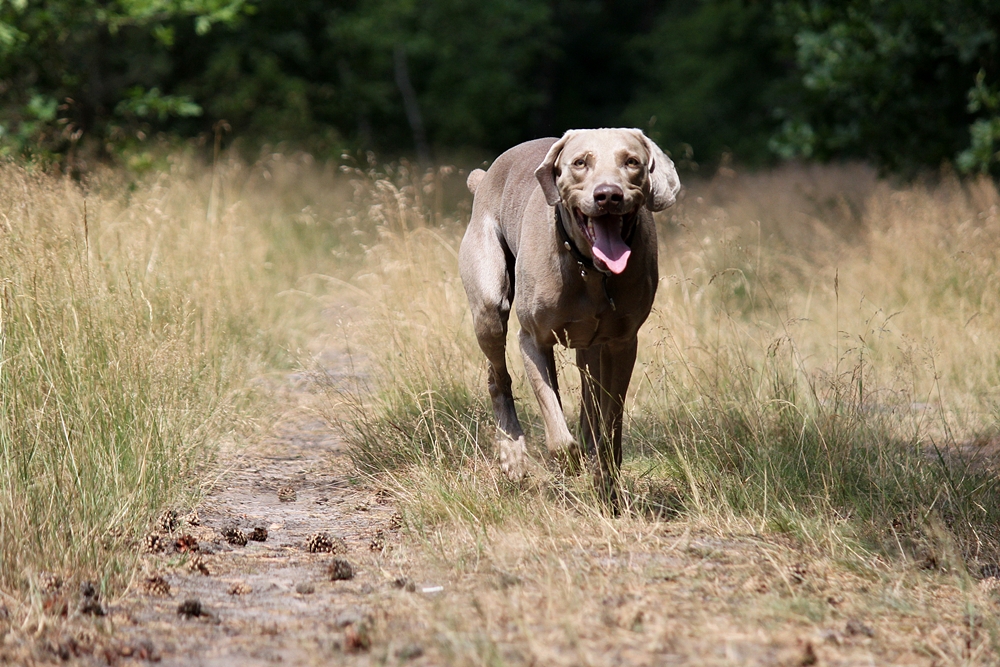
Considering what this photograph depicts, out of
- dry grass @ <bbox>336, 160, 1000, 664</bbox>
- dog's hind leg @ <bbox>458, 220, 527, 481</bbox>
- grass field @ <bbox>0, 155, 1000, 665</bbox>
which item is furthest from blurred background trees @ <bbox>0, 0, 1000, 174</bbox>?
dog's hind leg @ <bbox>458, 220, 527, 481</bbox>

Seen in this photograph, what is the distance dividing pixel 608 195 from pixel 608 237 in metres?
0.24

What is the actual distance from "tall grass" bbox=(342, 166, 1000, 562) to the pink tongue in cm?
95

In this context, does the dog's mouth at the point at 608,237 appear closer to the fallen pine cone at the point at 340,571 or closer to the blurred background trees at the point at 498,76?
the fallen pine cone at the point at 340,571

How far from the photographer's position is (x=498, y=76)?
26.8 m

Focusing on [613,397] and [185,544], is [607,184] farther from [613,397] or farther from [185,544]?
[185,544]

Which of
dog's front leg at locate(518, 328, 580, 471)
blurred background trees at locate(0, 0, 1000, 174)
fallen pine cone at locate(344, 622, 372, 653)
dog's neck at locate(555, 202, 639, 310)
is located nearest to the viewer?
fallen pine cone at locate(344, 622, 372, 653)

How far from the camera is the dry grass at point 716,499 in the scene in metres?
3.16

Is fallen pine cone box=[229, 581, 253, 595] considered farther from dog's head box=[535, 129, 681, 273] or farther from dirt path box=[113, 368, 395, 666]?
dog's head box=[535, 129, 681, 273]

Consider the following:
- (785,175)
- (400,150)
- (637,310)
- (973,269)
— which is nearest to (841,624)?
(637,310)

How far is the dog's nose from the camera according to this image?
4008mm

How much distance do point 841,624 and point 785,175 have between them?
12.9 metres

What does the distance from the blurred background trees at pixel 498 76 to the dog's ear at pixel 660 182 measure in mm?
4668

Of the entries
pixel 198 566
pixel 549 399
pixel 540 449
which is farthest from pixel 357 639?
pixel 540 449

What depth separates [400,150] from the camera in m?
26.4
